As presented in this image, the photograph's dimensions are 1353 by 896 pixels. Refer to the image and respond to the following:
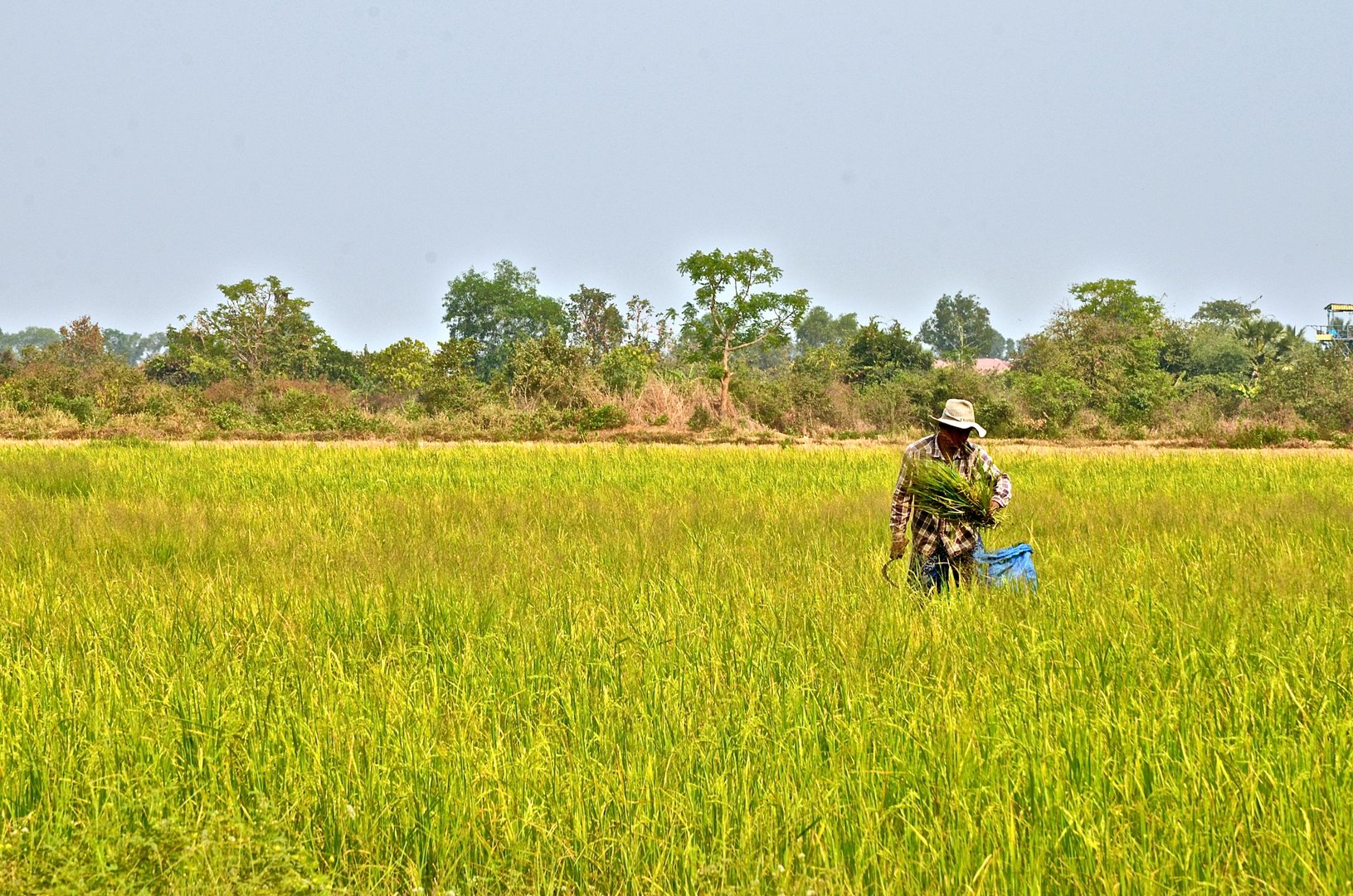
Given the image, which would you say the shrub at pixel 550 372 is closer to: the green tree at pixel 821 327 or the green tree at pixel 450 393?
the green tree at pixel 450 393

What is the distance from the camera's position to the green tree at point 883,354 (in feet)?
112

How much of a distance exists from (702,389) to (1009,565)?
2160 cm

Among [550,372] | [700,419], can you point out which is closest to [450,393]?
[550,372]

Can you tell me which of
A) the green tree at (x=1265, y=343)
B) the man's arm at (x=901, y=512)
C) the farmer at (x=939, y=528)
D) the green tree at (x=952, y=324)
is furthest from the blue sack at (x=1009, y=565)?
the green tree at (x=952, y=324)

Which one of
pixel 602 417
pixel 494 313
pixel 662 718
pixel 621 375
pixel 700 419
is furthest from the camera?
pixel 494 313

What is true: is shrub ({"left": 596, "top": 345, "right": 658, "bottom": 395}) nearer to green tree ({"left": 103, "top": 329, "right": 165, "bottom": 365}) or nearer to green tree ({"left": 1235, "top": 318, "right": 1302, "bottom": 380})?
green tree ({"left": 1235, "top": 318, "right": 1302, "bottom": 380})

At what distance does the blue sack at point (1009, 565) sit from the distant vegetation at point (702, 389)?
1808cm

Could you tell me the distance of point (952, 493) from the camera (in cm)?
499

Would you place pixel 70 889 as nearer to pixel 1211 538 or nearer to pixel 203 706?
pixel 203 706

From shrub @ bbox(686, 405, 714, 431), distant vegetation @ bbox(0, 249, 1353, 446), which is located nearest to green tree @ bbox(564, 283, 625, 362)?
distant vegetation @ bbox(0, 249, 1353, 446)

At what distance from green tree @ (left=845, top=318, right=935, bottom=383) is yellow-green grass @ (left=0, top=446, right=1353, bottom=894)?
27522 mm

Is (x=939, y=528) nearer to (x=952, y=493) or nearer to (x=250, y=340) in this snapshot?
(x=952, y=493)

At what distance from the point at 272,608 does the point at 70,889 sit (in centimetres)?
256

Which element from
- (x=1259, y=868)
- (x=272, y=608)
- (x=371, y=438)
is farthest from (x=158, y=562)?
(x=371, y=438)
